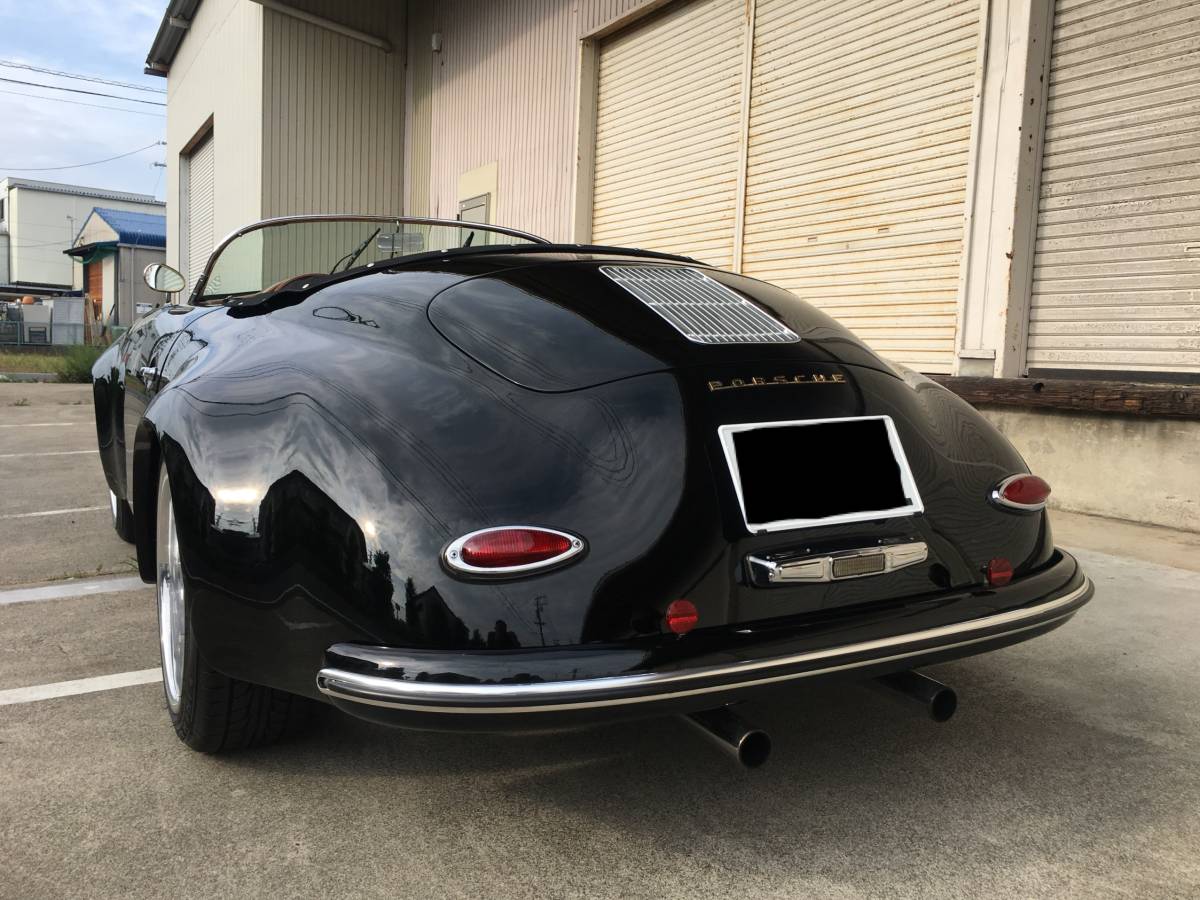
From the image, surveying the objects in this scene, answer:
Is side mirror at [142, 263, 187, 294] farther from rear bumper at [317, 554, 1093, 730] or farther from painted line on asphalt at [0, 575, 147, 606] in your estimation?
rear bumper at [317, 554, 1093, 730]

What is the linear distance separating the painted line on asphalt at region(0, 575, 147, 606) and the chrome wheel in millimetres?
1150

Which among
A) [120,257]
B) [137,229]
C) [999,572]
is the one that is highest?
[137,229]

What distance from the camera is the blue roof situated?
36.7 m

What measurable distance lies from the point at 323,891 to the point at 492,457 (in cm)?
80

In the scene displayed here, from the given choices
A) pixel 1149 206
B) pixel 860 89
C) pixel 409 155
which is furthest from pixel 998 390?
pixel 409 155

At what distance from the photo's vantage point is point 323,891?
1.65m

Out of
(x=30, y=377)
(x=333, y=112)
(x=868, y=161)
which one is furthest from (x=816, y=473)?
(x=30, y=377)

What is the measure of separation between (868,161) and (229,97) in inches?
443

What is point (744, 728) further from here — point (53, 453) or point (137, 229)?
point (137, 229)

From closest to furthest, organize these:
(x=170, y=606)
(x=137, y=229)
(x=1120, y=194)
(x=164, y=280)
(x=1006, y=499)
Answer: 1. (x=1006, y=499)
2. (x=170, y=606)
3. (x=164, y=280)
4. (x=1120, y=194)
5. (x=137, y=229)

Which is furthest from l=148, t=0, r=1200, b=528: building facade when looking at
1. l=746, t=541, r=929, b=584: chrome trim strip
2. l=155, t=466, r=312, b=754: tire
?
l=155, t=466, r=312, b=754: tire

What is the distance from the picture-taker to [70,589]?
3.63 m

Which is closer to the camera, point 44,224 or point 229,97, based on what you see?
point 229,97

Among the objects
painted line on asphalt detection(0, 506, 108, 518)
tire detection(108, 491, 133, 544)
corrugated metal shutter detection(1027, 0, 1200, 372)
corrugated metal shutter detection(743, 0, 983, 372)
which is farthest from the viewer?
corrugated metal shutter detection(743, 0, 983, 372)
